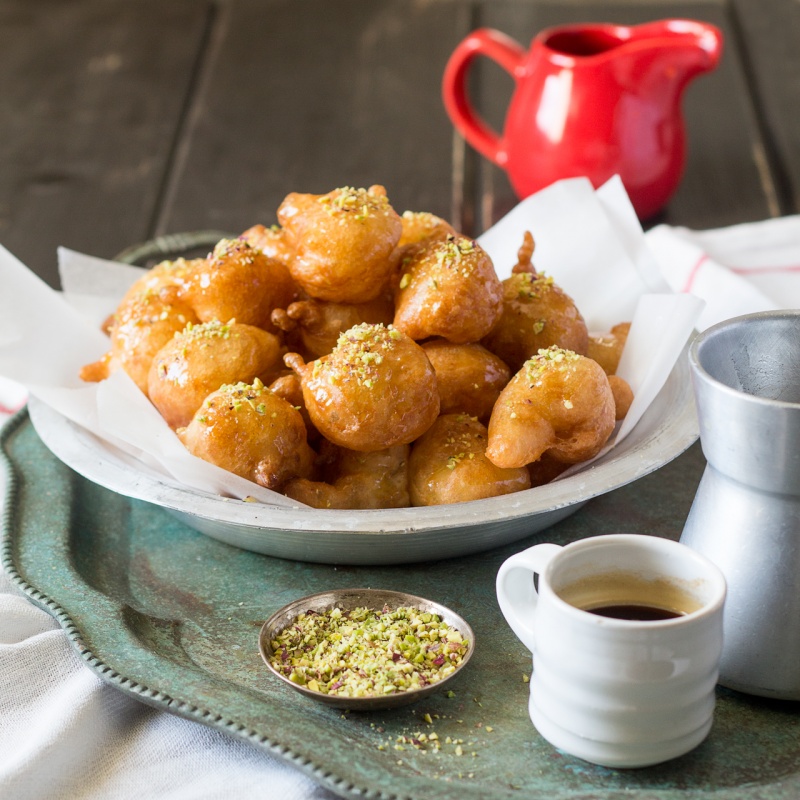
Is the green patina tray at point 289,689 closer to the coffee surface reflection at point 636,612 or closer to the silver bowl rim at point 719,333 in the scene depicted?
the coffee surface reflection at point 636,612

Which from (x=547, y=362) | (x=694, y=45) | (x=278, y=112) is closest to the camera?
(x=547, y=362)

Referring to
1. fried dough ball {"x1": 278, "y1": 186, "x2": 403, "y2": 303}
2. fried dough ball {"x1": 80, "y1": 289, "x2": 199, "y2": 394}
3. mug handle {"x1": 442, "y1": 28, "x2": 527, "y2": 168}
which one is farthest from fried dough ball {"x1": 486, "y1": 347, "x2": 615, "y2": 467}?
mug handle {"x1": 442, "y1": 28, "x2": 527, "y2": 168}

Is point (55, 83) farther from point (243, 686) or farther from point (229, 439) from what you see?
point (243, 686)

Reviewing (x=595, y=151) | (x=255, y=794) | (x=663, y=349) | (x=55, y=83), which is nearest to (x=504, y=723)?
(x=255, y=794)

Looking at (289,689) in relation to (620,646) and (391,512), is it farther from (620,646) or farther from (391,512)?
(620,646)

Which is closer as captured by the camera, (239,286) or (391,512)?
(391,512)

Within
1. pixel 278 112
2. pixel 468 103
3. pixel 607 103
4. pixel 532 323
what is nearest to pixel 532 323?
pixel 532 323
